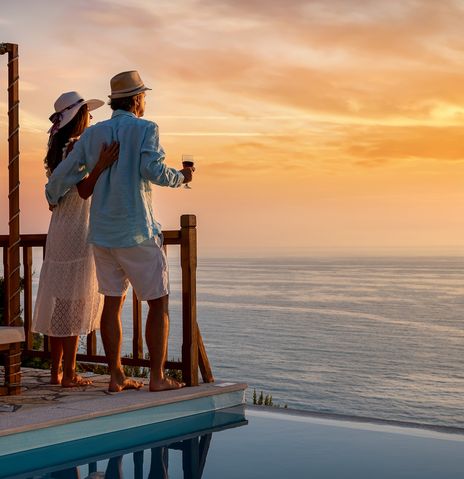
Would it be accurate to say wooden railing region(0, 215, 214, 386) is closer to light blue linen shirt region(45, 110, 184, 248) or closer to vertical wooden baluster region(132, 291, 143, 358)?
vertical wooden baluster region(132, 291, 143, 358)

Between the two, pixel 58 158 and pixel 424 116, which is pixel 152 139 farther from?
pixel 424 116

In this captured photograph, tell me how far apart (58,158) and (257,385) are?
27228 mm

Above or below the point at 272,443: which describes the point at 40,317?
above

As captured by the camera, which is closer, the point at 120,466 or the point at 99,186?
the point at 120,466

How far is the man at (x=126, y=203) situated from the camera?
493 cm

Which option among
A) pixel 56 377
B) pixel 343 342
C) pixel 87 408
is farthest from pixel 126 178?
pixel 343 342

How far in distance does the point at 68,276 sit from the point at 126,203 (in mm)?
670

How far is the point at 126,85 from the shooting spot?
4.96 m

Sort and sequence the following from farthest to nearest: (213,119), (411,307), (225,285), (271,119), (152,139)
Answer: (225,285), (411,307), (271,119), (213,119), (152,139)

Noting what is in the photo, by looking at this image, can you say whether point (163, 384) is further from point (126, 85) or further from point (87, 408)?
point (126, 85)

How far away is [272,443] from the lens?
195 inches

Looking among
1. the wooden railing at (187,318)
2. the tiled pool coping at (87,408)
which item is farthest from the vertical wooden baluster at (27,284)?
the tiled pool coping at (87,408)

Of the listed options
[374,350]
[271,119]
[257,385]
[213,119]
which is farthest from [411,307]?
[257,385]

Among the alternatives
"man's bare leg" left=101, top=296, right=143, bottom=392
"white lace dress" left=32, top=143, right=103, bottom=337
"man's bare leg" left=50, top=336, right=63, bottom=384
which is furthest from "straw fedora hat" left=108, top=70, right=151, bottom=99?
"man's bare leg" left=50, top=336, right=63, bottom=384
